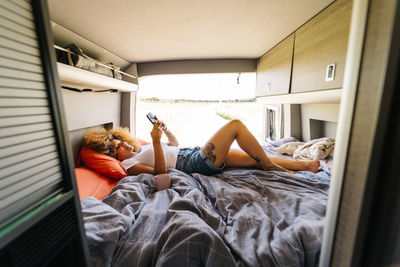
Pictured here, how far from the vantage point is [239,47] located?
5.93 feet

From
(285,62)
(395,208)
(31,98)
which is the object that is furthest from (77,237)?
(285,62)

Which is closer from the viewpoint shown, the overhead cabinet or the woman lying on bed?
the overhead cabinet

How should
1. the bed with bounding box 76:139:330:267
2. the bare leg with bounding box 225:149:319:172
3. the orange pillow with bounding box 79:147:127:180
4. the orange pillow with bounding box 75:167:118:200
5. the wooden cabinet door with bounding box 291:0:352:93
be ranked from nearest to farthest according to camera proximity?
the bed with bounding box 76:139:330:267
the wooden cabinet door with bounding box 291:0:352:93
the orange pillow with bounding box 75:167:118:200
the orange pillow with bounding box 79:147:127:180
the bare leg with bounding box 225:149:319:172

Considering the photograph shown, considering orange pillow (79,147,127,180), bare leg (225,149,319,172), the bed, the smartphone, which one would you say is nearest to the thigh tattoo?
bare leg (225,149,319,172)

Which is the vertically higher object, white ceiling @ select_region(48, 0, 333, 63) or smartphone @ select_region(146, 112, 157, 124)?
white ceiling @ select_region(48, 0, 333, 63)

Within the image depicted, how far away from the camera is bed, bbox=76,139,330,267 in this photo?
25.2 inches

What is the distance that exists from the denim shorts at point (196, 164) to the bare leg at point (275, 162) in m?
0.18

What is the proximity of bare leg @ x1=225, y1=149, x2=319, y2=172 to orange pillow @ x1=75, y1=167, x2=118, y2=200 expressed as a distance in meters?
1.15

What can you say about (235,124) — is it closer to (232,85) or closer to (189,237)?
(189,237)

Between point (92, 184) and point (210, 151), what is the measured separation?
1.04 metres

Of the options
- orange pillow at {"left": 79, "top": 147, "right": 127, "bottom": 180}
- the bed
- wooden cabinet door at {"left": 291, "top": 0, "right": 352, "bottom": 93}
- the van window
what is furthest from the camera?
the van window

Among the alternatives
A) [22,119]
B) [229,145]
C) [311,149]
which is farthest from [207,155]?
[22,119]

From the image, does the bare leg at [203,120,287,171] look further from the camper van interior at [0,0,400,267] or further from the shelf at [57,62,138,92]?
the shelf at [57,62,138,92]

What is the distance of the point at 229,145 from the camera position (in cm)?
162
